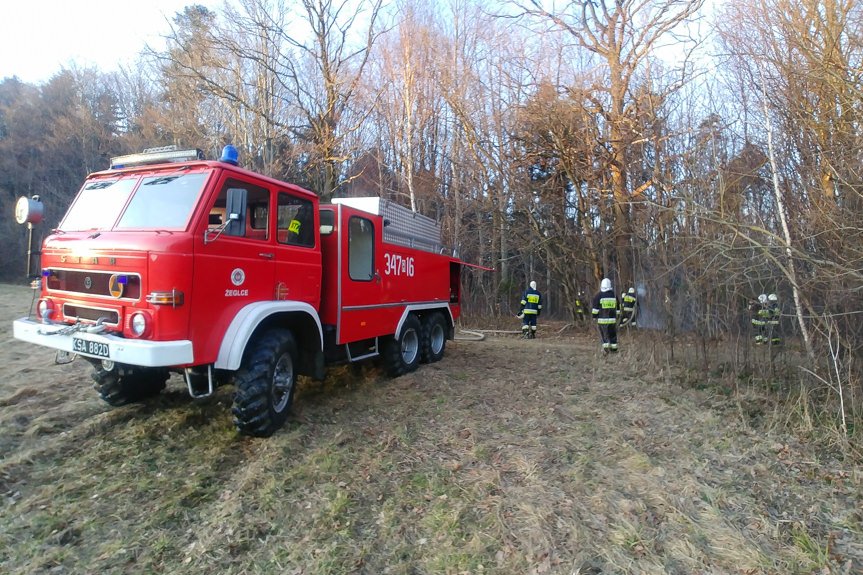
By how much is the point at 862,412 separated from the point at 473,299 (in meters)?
15.6

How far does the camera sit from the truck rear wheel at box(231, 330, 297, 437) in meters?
4.49

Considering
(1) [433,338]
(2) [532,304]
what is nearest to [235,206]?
(1) [433,338]

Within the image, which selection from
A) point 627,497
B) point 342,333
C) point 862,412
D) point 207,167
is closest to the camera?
point 627,497

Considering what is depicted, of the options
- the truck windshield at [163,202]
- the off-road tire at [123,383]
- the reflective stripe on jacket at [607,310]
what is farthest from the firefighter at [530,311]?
the truck windshield at [163,202]

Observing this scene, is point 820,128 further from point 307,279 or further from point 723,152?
point 307,279

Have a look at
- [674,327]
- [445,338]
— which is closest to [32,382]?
[445,338]

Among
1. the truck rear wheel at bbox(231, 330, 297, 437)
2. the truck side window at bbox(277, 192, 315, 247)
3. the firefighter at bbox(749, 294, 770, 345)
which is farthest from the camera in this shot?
the firefighter at bbox(749, 294, 770, 345)

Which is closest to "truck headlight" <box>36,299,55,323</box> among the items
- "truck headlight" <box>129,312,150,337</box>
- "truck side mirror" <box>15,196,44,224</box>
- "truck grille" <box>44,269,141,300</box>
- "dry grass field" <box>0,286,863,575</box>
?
"truck grille" <box>44,269,141,300</box>

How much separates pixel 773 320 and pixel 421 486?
19.8 feet

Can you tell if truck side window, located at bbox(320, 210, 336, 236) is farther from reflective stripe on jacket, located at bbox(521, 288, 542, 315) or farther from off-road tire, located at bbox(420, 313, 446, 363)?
reflective stripe on jacket, located at bbox(521, 288, 542, 315)

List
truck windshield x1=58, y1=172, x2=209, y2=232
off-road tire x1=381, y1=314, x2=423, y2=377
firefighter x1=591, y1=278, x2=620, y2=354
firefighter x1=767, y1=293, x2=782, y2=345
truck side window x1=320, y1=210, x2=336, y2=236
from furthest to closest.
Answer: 1. firefighter x1=591, y1=278, x2=620, y2=354
2. off-road tire x1=381, y1=314, x2=423, y2=377
3. firefighter x1=767, y1=293, x2=782, y2=345
4. truck side window x1=320, y1=210, x2=336, y2=236
5. truck windshield x1=58, y1=172, x2=209, y2=232

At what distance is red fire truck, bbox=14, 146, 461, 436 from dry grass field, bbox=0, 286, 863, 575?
0.60 m

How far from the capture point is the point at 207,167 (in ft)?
14.8

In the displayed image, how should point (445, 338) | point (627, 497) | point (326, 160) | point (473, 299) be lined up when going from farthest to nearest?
point (473, 299) < point (326, 160) < point (445, 338) < point (627, 497)
